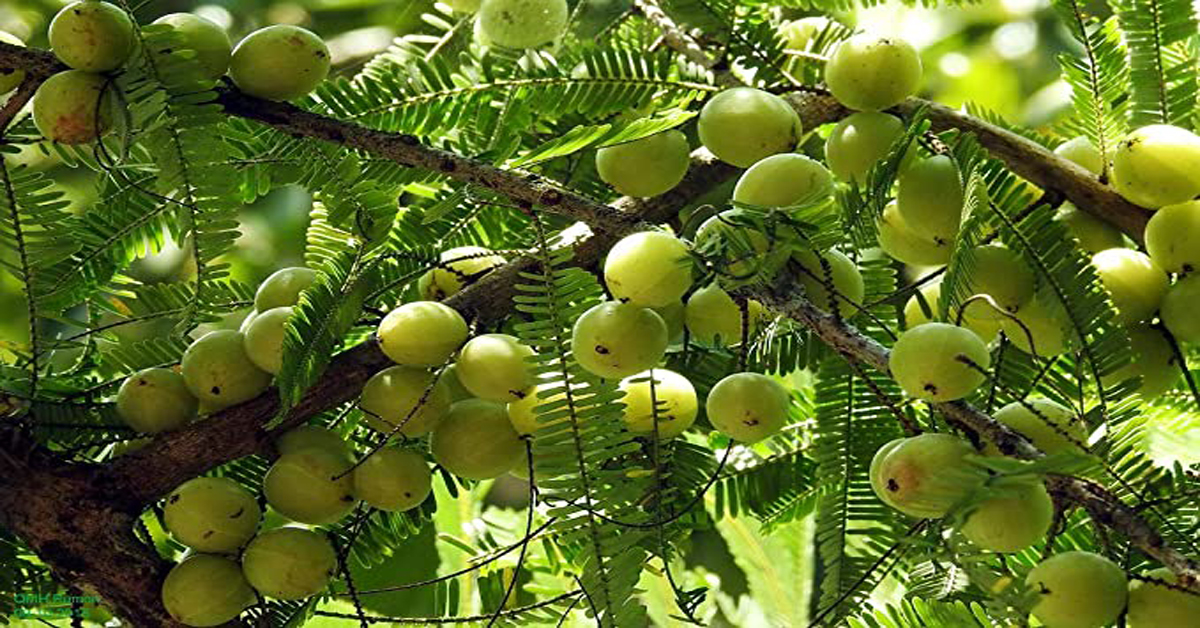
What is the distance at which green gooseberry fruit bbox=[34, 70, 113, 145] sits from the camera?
81cm

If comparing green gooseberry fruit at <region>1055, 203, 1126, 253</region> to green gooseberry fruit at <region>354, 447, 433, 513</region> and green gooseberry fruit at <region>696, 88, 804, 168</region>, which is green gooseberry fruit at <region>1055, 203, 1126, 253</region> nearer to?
green gooseberry fruit at <region>696, 88, 804, 168</region>

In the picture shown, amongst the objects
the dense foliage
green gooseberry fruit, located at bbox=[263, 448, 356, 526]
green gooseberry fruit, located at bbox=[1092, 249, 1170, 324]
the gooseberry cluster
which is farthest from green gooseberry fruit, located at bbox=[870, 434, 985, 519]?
the gooseberry cluster

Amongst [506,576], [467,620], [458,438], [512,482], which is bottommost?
[512,482]

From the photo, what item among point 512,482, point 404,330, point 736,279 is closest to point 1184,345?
point 736,279

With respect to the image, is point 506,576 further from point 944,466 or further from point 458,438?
point 944,466

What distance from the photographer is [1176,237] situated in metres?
0.91

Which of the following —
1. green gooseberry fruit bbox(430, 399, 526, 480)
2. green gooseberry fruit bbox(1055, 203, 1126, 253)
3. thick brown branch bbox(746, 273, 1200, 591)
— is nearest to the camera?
thick brown branch bbox(746, 273, 1200, 591)

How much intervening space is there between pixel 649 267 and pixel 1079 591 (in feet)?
0.91

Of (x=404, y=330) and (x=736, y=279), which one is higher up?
(x=736, y=279)

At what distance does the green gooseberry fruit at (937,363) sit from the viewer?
71 cm

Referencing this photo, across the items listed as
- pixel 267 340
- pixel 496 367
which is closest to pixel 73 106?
pixel 267 340

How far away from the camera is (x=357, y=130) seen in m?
0.86

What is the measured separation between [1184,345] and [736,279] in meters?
0.43

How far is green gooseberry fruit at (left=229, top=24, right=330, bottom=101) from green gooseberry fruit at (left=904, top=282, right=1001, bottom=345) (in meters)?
0.42
